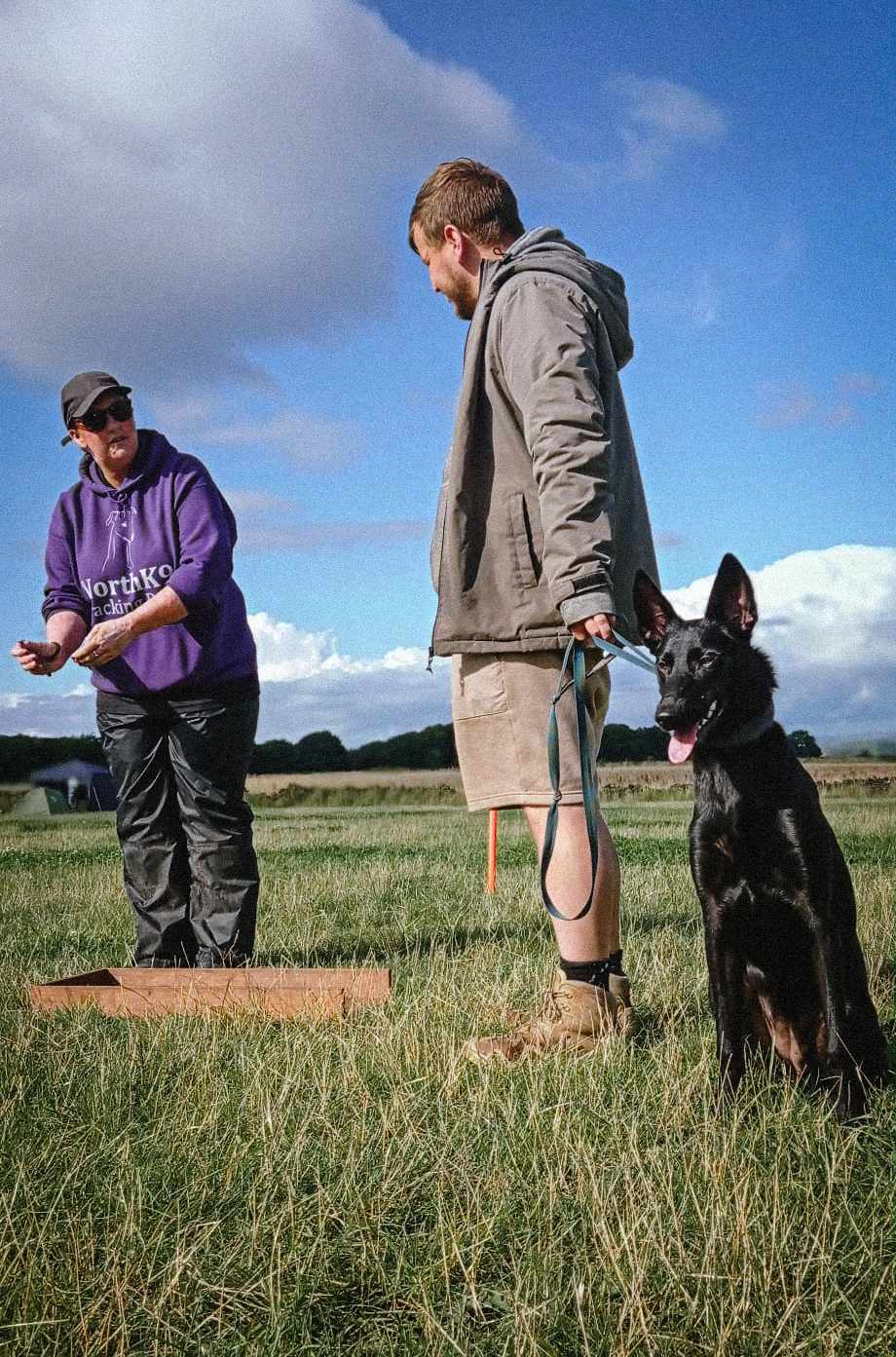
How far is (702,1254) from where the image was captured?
7.59 ft

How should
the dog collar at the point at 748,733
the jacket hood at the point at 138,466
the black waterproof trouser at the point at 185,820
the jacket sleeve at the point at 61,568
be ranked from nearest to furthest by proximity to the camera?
the dog collar at the point at 748,733
the black waterproof trouser at the point at 185,820
the jacket hood at the point at 138,466
the jacket sleeve at the point at 61,568

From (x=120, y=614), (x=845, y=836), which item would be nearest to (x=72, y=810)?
(x=845, y=836)

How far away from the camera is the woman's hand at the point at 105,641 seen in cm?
490

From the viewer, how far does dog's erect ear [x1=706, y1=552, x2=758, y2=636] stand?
128 inches

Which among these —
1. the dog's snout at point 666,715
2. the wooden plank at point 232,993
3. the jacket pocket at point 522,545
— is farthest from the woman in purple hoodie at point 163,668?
the dog's snout at point 666,715

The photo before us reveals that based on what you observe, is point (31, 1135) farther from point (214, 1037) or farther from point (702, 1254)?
point (702, 1254)

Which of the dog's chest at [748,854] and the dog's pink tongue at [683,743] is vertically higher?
the dog's pink tongue at [683,743]

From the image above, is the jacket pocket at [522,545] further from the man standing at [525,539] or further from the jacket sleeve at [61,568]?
the jacket sleeve at [61,568]

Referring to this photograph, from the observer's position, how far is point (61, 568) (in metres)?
5.66

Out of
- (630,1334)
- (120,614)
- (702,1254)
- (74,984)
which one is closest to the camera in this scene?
(630,1334)

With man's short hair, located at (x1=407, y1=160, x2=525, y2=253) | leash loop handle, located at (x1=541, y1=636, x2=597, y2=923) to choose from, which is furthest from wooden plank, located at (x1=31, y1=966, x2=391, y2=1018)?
man's short hair, located at (x1=407, y1=160, x2=525, y2=253)

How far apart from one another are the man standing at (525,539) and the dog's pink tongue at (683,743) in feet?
1.98

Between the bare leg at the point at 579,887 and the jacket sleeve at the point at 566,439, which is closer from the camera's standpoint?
the jacket sleeve at the point at 566,439

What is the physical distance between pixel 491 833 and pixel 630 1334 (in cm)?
631
